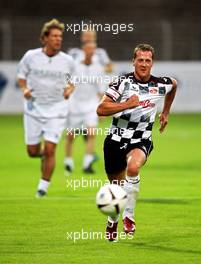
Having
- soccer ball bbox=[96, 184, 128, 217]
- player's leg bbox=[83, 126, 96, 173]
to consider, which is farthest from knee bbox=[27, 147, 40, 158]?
soccer ball bbox=[96, 184, 128, 217]

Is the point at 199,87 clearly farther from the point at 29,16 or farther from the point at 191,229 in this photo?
the point at 191,229

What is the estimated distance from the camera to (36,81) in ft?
47.2

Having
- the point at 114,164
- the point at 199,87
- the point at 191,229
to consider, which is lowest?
the point at 199,87

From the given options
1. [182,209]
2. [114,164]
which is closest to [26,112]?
[182,209]

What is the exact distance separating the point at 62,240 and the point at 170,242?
1.14m

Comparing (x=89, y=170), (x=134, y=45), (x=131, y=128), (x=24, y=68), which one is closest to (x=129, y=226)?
(x=131, y=128)

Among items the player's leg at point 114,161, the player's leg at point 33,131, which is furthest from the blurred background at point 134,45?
the player's leg at point 114,161

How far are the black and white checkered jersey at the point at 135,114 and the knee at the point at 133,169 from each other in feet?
1.27

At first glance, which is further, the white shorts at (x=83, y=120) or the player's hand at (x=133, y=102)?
the white shorts at (x=83, y=120)

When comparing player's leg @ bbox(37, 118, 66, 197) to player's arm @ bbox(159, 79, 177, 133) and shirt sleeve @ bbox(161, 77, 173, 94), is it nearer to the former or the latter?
player's arm @ bbox(159, 79, 177, 133)

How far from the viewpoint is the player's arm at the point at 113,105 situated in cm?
991

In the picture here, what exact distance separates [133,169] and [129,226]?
0.66 m

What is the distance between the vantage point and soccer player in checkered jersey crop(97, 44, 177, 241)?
1030 centimetres

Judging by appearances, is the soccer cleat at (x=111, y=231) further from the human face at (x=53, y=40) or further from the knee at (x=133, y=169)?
the human face at (x=53, y=40)
